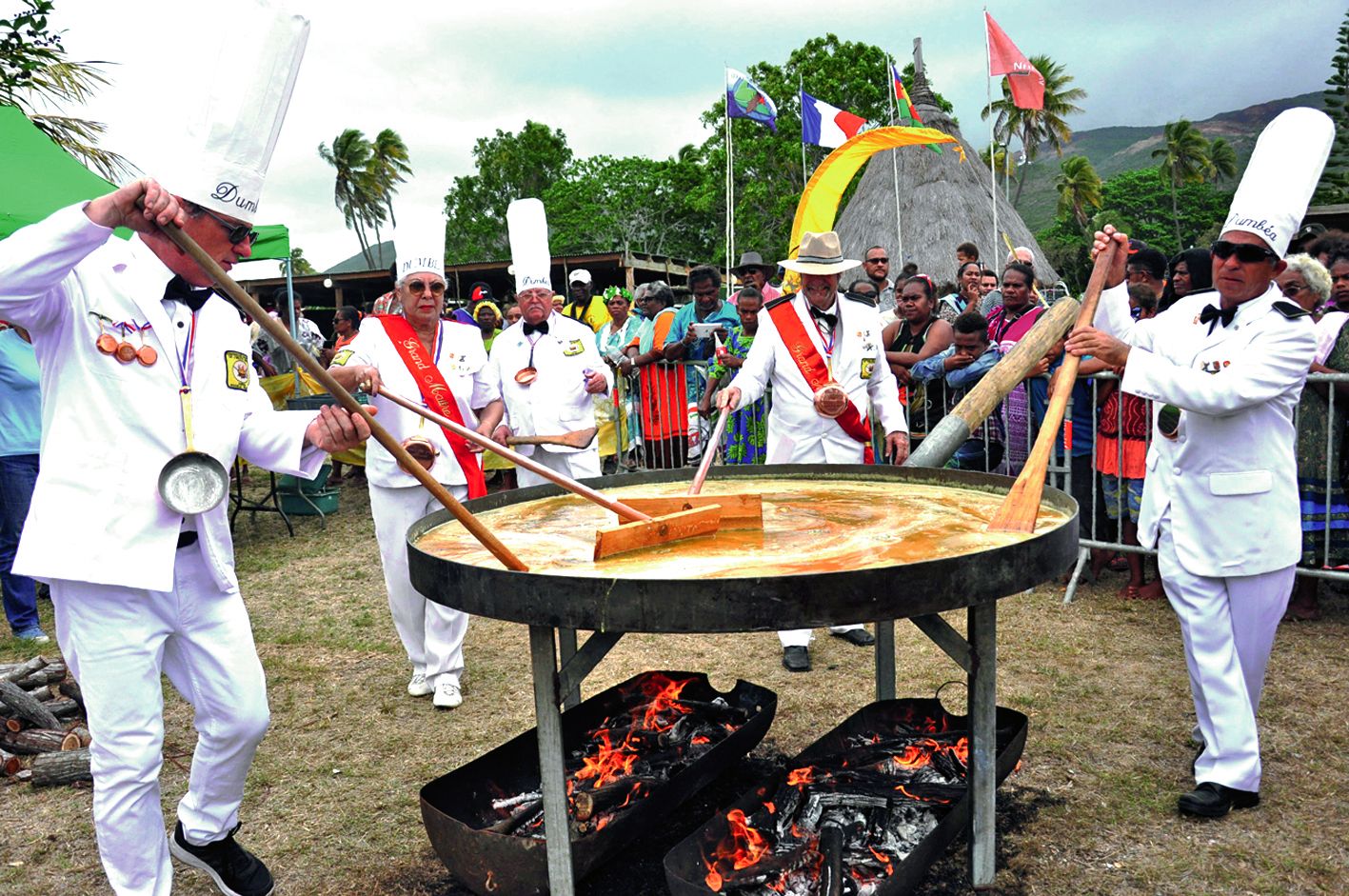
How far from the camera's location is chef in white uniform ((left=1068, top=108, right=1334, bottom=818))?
3365mm

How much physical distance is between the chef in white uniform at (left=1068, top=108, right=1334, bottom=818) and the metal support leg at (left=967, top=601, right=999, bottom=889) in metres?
1.01

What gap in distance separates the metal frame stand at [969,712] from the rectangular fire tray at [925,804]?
9 cm

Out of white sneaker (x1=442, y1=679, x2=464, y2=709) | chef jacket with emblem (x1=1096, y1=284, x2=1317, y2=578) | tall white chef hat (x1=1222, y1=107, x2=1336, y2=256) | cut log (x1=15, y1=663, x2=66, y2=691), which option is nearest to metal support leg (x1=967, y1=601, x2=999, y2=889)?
chef jacket with emblem (x1=1096, y1=284, x2=1317, y2=578)

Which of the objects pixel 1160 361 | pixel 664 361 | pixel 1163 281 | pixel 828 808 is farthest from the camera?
pixel 664 361

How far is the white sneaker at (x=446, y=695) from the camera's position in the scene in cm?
497

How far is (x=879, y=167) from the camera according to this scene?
29594 millimetres

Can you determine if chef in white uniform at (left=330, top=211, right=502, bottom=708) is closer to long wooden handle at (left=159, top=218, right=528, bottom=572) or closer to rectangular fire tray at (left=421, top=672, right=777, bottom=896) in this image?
rectangular fire tray at (left=421, top=672, right=777, bottom=896)

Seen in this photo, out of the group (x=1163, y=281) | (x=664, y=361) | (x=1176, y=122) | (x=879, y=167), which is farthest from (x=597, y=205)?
(x=1163, y=281)

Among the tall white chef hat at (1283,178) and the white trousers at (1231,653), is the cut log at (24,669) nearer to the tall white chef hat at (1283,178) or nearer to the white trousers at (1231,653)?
the white trousers at (1231,653)

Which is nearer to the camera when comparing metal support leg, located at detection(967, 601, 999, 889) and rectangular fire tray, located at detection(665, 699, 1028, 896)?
rectangular fire tray, located at detection(665, 699, 1028, 896)

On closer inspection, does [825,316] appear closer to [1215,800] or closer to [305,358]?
[1215,800]

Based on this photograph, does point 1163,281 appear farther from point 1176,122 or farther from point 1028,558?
point 1176,122

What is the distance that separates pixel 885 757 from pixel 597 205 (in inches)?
1958

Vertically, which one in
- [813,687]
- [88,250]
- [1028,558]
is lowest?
[813,687]
